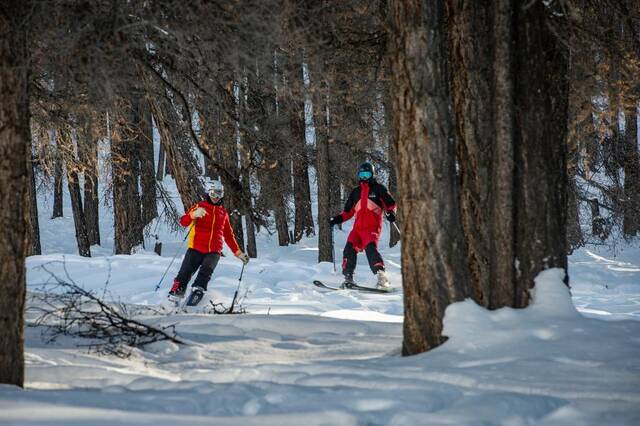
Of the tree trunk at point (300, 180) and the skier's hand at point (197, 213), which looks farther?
the tree trunk at point (300, 180)

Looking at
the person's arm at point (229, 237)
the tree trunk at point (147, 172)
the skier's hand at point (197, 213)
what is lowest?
the person's arm at point (229, 237)

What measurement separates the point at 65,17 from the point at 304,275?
8975 millimetres

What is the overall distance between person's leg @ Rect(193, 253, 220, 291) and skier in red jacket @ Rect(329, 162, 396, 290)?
235 cm

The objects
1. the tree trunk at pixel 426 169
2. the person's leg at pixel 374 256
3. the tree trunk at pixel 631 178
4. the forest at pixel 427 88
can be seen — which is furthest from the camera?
the tree trunk at pixel 631 178

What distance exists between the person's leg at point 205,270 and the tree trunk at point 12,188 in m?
5.98

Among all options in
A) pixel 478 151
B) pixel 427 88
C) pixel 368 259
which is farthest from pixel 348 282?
pixel 427 88

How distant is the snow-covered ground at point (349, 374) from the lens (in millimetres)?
3822

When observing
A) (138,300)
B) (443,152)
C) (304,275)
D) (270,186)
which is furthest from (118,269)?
(443,152)

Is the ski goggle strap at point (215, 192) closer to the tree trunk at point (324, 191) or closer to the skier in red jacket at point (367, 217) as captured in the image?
the skier in red jacket at point (367, 217)

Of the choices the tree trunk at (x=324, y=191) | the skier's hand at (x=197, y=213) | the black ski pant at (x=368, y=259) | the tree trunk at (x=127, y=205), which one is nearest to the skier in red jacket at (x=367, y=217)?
the black ski pant at (x=368, y=259)

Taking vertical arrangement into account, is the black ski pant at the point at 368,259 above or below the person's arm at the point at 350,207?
below

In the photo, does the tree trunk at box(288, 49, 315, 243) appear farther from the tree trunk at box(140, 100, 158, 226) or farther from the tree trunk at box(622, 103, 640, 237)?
the tree trunk at box(622, 103, 640, 237)

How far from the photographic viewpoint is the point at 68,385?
457 centimetres

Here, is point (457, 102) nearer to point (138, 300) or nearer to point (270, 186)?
point (138, 300)
